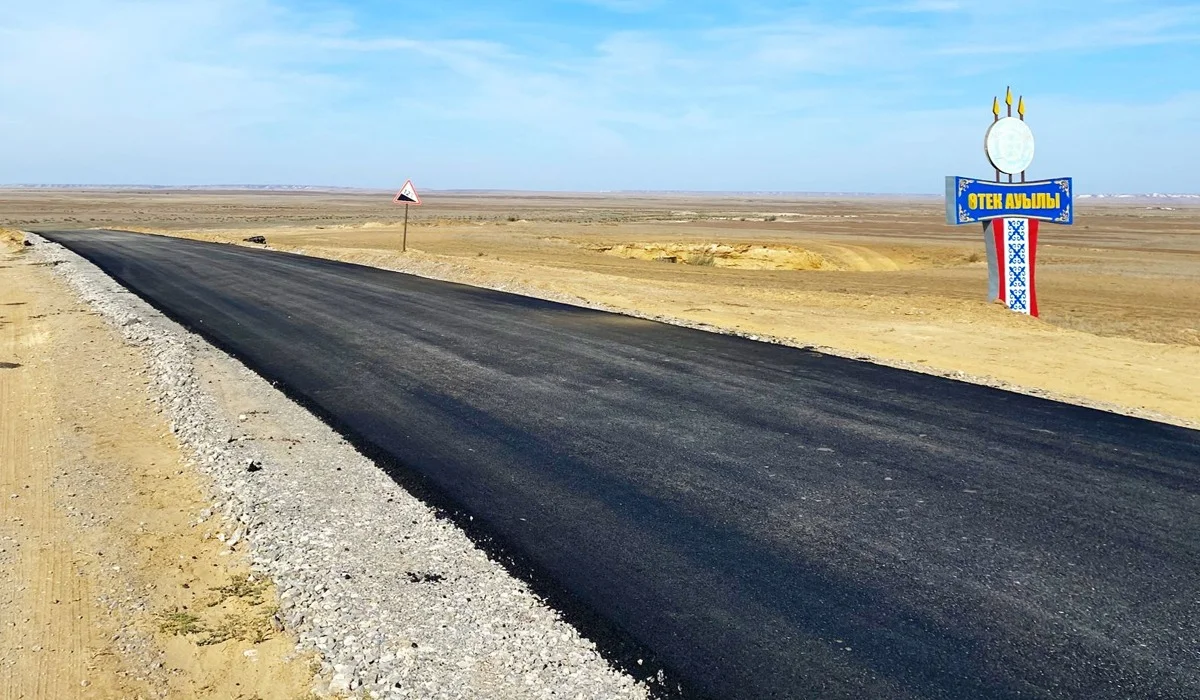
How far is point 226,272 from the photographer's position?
23094 millimetres

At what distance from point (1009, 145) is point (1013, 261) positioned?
2.47 metres

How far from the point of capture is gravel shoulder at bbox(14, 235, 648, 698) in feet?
13.1

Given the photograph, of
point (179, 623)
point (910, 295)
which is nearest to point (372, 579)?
point (179, 623)

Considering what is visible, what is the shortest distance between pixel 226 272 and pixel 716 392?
17475 mm

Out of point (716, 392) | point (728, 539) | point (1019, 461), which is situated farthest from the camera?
point (716, 392)

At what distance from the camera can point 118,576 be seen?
5062 mm

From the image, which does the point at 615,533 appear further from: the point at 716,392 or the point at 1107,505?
the point at 716,392

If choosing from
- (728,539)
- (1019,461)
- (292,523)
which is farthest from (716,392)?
(292,523)

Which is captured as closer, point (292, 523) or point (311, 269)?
point (292, 523)

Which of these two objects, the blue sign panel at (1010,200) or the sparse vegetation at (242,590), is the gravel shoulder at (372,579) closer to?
the sparse vegetation at (242,590)

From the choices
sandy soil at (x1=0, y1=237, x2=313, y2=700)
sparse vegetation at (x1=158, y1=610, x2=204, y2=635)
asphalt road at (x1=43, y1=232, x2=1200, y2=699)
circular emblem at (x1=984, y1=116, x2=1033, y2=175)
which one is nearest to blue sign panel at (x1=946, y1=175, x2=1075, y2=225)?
circular emblem at (x1=984, y1=116, x2=1033, y2=175)

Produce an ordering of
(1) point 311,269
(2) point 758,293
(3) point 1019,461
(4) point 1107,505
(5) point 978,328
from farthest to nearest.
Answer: (1) point 311,269 < (2) point 758,293 < (5) point 978,328 < (3) point 1019,461 < (4) point 1107,505

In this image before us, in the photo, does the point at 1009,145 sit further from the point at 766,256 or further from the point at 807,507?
the point at 766,256

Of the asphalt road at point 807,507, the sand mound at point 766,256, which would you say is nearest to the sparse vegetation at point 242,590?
the asphalt road at point 807,507
